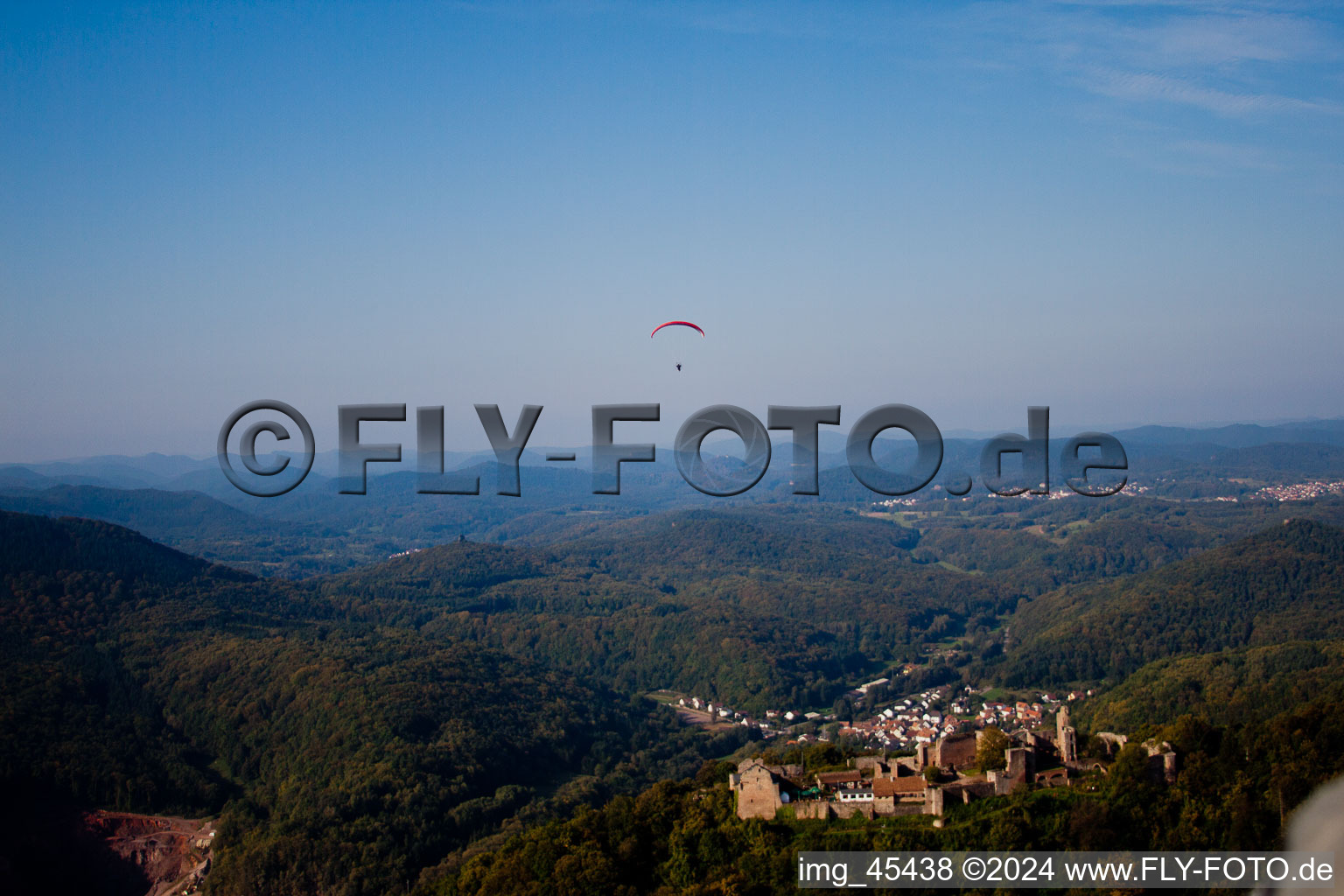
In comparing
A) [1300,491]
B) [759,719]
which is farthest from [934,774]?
[1300,491]

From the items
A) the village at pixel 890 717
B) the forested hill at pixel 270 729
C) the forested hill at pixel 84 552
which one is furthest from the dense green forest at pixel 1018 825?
the forested hill at pixel 84 552

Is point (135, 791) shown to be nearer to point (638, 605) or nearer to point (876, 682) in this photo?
point (876, 682)

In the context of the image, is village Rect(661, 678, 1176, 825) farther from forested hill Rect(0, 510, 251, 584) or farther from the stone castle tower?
forested hill Rect(0, 510, 251, 584)

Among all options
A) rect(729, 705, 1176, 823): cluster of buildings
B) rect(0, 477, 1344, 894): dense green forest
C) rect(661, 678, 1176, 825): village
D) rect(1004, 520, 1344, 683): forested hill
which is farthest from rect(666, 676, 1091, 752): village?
rect(729, 705, 1176, 823): cluster of buildings

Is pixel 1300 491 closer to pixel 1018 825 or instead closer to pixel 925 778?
pixel 925 778

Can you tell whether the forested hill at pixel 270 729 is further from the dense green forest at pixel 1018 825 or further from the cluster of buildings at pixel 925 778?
the cluster of buildings at pixel 925 778

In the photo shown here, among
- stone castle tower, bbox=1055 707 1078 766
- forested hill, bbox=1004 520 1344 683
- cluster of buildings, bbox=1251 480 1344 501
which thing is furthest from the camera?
cluster of buildings, bbox=1251 480 1344 501

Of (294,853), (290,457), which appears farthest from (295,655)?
(290,457)
